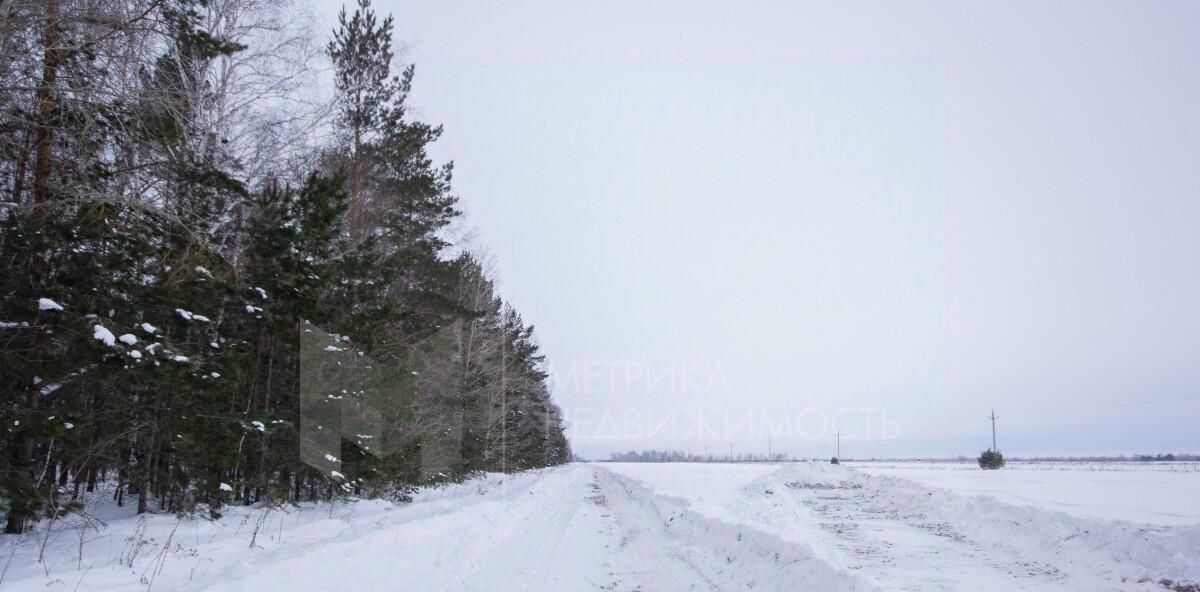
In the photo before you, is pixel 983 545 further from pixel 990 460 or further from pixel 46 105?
pixel 990 460

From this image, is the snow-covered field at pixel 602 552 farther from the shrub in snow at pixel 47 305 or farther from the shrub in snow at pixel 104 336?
the shrub in snow at pixel 47 305

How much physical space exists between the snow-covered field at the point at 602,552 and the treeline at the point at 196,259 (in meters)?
0.93

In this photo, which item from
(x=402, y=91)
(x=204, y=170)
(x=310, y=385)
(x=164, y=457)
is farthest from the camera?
(x=402, y=91)

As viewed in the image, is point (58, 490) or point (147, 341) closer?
point (147, 341)

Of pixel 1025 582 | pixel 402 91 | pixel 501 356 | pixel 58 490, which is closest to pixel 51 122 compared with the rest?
pixel 58 490

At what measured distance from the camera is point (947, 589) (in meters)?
6.76

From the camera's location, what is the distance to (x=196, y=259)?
7996 mm

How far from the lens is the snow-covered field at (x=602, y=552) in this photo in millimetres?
6645

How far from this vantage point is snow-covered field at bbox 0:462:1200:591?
6.64 metres

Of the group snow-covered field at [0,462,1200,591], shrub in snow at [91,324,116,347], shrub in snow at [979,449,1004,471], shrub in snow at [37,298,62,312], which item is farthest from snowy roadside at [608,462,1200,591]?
shrub in snow at [979,449,1004,471]

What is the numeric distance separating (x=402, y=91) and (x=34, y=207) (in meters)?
10.9

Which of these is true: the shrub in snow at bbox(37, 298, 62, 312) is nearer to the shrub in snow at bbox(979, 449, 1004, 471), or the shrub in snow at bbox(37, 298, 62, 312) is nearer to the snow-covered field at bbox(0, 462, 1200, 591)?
the snow-covered field at bbox(0, 462, 1200, 591)

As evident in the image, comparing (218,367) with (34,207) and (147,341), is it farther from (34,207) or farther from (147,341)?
(34,207)

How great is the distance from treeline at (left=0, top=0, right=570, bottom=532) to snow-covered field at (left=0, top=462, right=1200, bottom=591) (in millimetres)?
933
